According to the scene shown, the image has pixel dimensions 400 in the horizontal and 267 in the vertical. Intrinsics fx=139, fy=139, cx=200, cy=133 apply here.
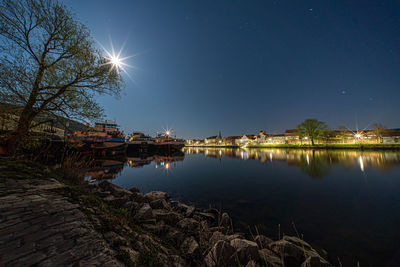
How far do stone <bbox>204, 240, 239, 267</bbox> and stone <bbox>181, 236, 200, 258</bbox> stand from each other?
475mm

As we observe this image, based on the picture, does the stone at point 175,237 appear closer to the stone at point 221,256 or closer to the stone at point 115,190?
the stone at point 221,256

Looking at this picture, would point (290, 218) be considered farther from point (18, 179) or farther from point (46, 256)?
point (18, 179)

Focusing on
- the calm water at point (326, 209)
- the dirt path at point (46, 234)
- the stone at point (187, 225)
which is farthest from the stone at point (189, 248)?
the calm water at point (326, 209)

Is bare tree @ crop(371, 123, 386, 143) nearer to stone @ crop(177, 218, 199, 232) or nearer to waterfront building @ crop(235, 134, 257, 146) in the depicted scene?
waterfront building @ crop(235, 134, 257, 146)

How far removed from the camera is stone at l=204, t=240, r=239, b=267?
3267mm

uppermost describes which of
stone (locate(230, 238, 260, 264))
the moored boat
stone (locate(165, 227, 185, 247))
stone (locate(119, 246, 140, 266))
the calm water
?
the moored boat

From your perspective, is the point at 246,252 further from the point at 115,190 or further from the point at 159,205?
the point at 115,190

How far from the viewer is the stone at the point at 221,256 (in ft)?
10.7

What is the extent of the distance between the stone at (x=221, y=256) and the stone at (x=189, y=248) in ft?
1.56

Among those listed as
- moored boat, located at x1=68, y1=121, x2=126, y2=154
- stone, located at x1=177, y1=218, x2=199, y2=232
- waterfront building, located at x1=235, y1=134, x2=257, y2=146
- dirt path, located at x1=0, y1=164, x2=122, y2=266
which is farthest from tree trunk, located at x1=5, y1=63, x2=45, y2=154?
waterfront building, located at x1=235, y1=134, x2=257, y2=146

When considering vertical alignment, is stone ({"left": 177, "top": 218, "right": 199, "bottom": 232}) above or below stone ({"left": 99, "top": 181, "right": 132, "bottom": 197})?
below

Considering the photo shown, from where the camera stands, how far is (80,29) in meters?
8.20

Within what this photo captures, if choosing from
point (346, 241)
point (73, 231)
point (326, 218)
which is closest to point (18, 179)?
point (73, 231)

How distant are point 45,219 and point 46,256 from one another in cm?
124
